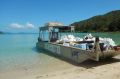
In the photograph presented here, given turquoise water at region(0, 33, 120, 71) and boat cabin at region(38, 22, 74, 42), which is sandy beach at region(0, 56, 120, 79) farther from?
boat cabin at region(38, 22, 74, 42)

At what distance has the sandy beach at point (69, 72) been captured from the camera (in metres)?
8.47

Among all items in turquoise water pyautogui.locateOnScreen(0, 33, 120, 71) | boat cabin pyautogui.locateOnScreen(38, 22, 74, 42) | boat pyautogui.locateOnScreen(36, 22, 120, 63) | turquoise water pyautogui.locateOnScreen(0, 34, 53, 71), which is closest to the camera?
boat pyautogui.locateOnScreen(36, 22, 120, 63)

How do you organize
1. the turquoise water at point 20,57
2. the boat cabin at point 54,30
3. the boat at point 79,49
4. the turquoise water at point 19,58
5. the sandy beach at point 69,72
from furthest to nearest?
the boat cabin at point 54,30
the turquoise water at point 20,57
the turquoise water at point 19,58
the boat at point 79,49
the sandy beach at point 69,72

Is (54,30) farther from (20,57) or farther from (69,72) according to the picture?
(69,72)

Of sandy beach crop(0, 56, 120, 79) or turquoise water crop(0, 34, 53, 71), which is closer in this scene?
sandy beach crop(0, 56, 120, 79)

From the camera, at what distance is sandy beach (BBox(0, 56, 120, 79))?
8469 millimetres

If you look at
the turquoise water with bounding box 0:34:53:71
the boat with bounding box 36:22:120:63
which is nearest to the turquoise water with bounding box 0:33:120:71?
the turquoise water with bounding box 0:34:53:71

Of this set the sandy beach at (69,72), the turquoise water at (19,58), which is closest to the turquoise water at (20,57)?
the turquoise water at (19,58)

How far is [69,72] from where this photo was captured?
9.61 m

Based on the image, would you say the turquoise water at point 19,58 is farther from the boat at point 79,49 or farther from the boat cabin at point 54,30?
the boat cabin at point 54,30

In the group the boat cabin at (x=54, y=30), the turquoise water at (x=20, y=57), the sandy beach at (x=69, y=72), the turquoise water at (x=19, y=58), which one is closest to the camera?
the sandy beach at (x=69, y=72)

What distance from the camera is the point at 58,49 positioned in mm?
14562

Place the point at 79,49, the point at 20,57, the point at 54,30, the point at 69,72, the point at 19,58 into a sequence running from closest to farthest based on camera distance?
the point at 69,72 → the point at 79,49 → the point at 19,58 → the point at 20,57 → the point at 54,30

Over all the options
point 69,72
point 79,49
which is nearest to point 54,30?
point 79,49
